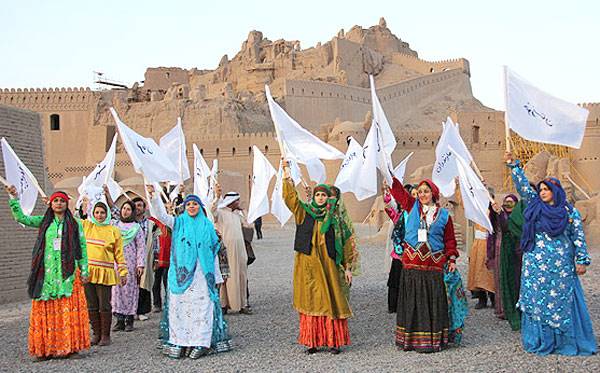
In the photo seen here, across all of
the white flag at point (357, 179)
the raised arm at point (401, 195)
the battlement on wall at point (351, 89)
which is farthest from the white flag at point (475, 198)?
the battlement on wall at point (351, 89)

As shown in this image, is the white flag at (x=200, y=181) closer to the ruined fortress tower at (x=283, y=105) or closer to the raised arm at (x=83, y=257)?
the raised arm at (x=83, y=257)

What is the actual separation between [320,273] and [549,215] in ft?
6.94

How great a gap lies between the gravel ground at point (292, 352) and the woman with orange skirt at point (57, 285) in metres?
0.20

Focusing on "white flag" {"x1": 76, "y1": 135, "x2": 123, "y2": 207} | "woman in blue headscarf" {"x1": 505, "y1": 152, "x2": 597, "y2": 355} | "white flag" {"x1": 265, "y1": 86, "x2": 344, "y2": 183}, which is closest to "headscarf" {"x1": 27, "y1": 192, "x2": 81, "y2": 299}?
"white flag" {"x1": 76, "y1": 135, "x2": 123, "y2": 207}

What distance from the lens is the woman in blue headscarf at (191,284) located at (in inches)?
245

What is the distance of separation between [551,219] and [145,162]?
403cm

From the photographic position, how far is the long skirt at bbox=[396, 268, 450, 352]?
6129mm

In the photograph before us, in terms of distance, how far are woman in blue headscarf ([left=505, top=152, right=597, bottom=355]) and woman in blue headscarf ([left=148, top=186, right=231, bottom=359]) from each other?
2.89 meters

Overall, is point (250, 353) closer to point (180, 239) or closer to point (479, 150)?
point (180, 239)

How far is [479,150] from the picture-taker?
32.5 metres

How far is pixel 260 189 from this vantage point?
9.70 m

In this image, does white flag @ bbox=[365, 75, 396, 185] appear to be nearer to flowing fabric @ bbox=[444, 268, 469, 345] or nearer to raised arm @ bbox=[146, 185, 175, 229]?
flowing fabric @ bbox=[444, 268, 469, 345]

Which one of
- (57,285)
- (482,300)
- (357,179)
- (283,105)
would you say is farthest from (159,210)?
(283,105)

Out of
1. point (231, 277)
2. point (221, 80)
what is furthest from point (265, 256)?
point (221, 80)
